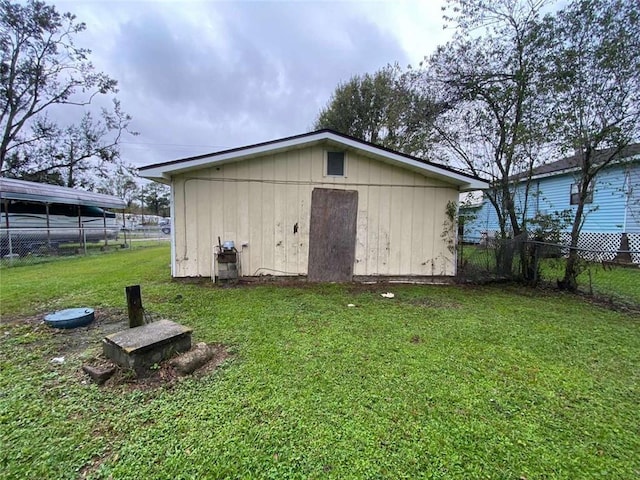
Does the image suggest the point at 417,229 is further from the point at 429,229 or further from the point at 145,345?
the point at 145,345

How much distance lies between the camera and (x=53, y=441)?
172 centimetres

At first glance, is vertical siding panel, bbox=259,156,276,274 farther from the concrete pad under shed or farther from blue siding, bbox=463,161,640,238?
blue siding, bbox=463,161,640,238

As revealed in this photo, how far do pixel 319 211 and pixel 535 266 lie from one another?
177 inches

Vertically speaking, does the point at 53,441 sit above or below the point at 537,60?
below

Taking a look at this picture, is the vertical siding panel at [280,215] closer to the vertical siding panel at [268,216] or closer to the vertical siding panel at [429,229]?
the vertical siding panel at [268,216]

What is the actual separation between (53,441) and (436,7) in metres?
8.66

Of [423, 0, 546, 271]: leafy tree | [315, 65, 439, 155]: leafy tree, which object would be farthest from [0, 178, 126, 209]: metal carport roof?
[423, 0, 546, 271]: leafy tree

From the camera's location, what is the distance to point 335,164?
19.5 ft

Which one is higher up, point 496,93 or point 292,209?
point 496,93

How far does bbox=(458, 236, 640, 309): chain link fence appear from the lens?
5527mm

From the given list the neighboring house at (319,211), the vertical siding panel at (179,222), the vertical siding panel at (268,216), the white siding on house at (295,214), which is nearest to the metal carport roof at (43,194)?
the neighboring house at (319,211)

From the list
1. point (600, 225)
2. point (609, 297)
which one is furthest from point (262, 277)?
point (600, 225)


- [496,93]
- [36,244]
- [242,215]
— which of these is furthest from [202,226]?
[36,244]

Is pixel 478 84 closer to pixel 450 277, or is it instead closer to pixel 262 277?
pixel 450 277
